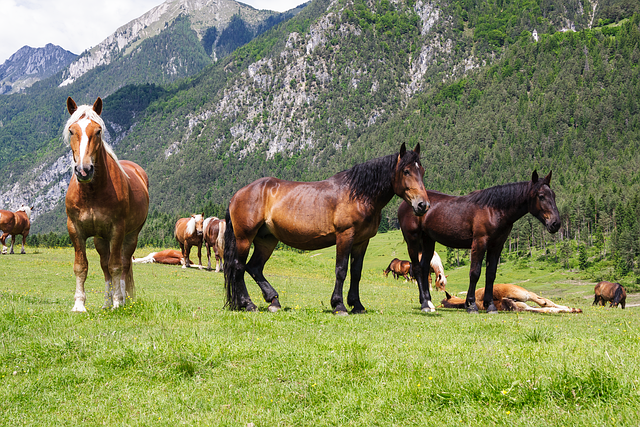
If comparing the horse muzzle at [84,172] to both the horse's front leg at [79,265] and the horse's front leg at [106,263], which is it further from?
the horse's front leg at [106,263]

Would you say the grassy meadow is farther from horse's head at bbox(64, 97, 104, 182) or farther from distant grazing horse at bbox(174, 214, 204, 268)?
distant grazing horse at bbox(174, 214, 204, 268)

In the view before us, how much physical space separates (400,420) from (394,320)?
6.00 m

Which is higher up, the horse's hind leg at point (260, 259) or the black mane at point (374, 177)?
the black mane at point (374, 177)

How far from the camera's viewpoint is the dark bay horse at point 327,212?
35.4 ft

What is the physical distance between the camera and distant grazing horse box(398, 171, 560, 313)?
44.5 feet

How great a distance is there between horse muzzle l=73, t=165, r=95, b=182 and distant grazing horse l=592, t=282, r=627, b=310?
108 ft

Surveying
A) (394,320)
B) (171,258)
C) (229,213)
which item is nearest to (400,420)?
(394,320)

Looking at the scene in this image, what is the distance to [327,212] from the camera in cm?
1102

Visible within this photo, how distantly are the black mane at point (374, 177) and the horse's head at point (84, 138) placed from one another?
18.5ft

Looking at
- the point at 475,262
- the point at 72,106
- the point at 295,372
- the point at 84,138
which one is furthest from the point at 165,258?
the point at 295,372

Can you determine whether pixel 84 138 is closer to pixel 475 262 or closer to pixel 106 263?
pixel 106 263

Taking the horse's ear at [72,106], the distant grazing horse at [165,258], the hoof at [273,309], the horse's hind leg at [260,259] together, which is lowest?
the distant grazing horse at [165,258]

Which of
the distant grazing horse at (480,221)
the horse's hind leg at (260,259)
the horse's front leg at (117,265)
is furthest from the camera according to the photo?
the distant grazing horse at (480,221)

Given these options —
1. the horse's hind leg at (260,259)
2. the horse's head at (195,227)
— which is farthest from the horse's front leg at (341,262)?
the horse's head at (195,227)
